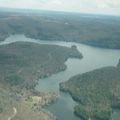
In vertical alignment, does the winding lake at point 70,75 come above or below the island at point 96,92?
below

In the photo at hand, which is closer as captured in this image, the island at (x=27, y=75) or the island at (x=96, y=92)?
the island at (x=27, y=75)

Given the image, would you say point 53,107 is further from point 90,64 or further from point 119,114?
point 90,64

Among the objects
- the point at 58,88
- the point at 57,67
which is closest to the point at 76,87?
the point at 58,88

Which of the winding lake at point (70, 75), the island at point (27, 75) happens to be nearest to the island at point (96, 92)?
the winding lake at point (70, 75)

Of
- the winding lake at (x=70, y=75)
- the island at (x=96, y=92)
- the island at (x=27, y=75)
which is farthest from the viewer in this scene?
the winding lake at (x=70, y=75)

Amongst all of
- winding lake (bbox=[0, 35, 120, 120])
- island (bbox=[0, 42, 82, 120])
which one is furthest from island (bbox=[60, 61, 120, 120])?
island (bbox=[0, 42, 82, 120])

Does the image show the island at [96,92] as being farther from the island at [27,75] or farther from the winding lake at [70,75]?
the island at [27,75]
